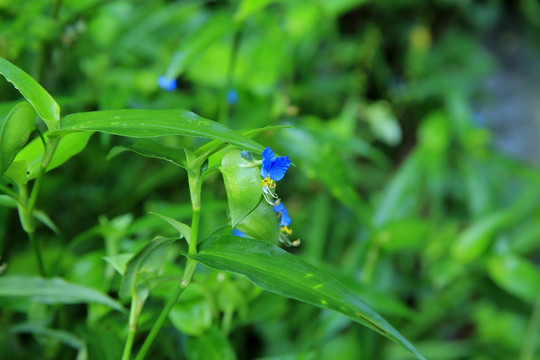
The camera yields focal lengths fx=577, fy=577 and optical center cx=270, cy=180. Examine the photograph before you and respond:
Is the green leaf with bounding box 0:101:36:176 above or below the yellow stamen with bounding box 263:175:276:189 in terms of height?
above

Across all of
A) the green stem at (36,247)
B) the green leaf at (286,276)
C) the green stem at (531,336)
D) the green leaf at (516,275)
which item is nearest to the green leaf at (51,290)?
the green stem at (36,247)

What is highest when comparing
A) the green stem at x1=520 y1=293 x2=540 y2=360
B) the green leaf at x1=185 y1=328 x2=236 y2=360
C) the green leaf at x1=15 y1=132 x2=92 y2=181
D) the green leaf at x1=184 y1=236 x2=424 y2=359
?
the green leaf at x1=15 y1=132 x2=92 y2=181

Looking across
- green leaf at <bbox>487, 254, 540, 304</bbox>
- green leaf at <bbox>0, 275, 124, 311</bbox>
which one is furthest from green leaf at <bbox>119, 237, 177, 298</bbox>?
green leaf at <bbox>487, 254, 540, 304</bbox>

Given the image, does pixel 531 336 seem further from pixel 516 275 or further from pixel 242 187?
pixel 242 187

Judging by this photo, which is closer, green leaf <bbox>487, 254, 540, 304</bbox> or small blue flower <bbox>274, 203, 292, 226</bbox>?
small blue flower <bbox>274, 203, 292, 226</bbox>

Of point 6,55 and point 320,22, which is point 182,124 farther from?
point 320,22

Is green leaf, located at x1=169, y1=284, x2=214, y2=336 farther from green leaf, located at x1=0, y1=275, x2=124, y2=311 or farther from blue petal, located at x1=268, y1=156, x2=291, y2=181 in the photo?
blue petal, located at x1=268, y1=156, x2=291, y2=181

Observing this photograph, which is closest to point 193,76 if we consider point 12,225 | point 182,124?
point 12,225
